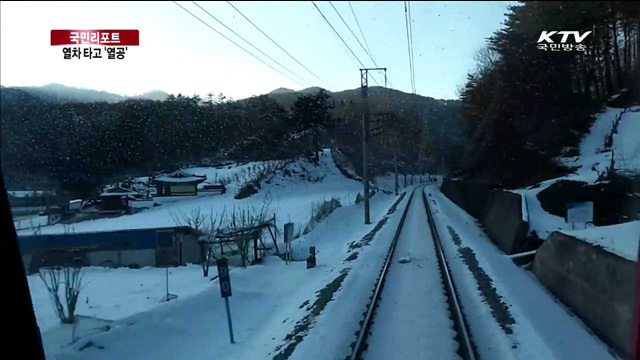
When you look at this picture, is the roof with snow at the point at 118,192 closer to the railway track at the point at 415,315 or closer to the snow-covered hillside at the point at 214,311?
the snow-covered hillside at the point at 214,311

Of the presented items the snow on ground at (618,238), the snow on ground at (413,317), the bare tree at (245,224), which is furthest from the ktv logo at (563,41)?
the bare tree at (245,224)

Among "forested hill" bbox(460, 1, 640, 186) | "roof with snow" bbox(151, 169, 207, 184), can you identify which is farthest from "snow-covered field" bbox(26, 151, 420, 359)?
"forested hill" bbox(460, 1, 640, 186)

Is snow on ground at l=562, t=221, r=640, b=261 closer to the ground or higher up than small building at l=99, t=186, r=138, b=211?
closer to the ground

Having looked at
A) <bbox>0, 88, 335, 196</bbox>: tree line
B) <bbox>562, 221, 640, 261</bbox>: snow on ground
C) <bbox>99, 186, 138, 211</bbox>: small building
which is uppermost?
<bbox>0, 88, 335, 196</bbox>: tree line

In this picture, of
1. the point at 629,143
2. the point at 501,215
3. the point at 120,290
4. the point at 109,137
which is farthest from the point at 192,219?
the point at 629,143

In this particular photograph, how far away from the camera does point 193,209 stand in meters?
15.8

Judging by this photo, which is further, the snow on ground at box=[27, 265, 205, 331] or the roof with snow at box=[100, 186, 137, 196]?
the roof with snow at box=[100, 186, 137, 196]

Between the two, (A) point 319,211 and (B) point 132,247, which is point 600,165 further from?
(A) point 319,211

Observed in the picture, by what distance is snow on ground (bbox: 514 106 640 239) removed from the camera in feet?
34.9

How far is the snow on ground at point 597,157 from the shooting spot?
34.9 feet

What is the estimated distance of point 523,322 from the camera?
8430 millimetres

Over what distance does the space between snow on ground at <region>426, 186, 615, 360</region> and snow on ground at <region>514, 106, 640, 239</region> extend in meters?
1.64

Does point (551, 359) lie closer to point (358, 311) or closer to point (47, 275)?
point (358, 311)

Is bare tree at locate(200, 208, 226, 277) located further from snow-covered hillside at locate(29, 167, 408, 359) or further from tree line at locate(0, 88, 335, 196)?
tree line at locate(0, 88, 335, 196)
